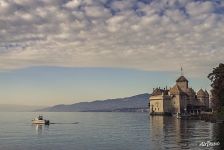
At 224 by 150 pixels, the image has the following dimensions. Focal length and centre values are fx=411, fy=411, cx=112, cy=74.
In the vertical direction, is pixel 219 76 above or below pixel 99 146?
above

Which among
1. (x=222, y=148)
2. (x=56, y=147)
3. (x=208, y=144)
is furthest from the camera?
(x=56, y=147)

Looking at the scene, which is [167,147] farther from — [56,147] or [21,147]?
[21,147]

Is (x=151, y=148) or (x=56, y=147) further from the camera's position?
(x=56, y=147)

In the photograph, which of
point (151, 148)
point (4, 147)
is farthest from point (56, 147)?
point (151, 148)

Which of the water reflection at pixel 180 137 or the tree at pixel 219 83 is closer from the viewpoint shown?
the water reflection at pixel 180 137

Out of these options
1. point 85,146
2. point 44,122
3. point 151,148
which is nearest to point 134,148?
point 151,148

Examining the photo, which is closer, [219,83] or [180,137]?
[180,137]

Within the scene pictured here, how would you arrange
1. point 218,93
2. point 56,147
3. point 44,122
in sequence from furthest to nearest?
point 44,122, point 218,93, point 56,147

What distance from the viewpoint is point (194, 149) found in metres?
60.4

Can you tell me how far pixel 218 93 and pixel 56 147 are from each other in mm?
65001

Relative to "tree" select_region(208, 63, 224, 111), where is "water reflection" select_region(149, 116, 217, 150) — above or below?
below

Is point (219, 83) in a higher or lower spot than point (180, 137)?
higher

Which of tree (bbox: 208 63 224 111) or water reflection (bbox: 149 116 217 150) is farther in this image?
tree (bbox: 208 63 224 111)

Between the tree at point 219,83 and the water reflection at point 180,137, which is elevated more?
the tree at point 219,83
